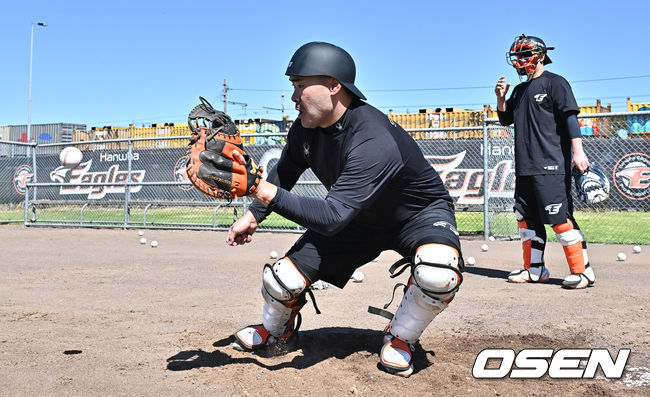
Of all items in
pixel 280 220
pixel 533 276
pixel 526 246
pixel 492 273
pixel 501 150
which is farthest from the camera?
pixel 280 220

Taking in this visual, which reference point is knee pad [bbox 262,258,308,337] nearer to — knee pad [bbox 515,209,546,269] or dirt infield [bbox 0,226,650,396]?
dirt infield [bbox 0,226,650,396]

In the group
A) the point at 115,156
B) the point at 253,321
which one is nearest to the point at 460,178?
the point at 115,156

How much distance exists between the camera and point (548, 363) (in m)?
3.74

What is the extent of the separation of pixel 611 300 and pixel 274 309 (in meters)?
3.41

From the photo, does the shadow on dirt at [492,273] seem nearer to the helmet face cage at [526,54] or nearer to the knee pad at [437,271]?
the helmet face cage at [526,54]

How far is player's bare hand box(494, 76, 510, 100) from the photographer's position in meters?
6.82

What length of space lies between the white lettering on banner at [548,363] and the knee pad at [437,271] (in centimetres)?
48

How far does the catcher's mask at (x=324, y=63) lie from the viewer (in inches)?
140

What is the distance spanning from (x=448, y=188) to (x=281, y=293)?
42.8ft

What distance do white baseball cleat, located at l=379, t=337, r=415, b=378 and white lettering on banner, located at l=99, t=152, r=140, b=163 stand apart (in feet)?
65.5

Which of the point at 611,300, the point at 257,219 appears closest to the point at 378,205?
the point at 257,219

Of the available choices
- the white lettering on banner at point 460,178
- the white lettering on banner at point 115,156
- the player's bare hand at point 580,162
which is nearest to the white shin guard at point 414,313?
the player's bare hand at point 580,162

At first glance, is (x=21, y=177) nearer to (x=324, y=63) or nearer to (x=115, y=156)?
(x=115, y=156)

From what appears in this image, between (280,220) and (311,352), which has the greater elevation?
(311,352)
